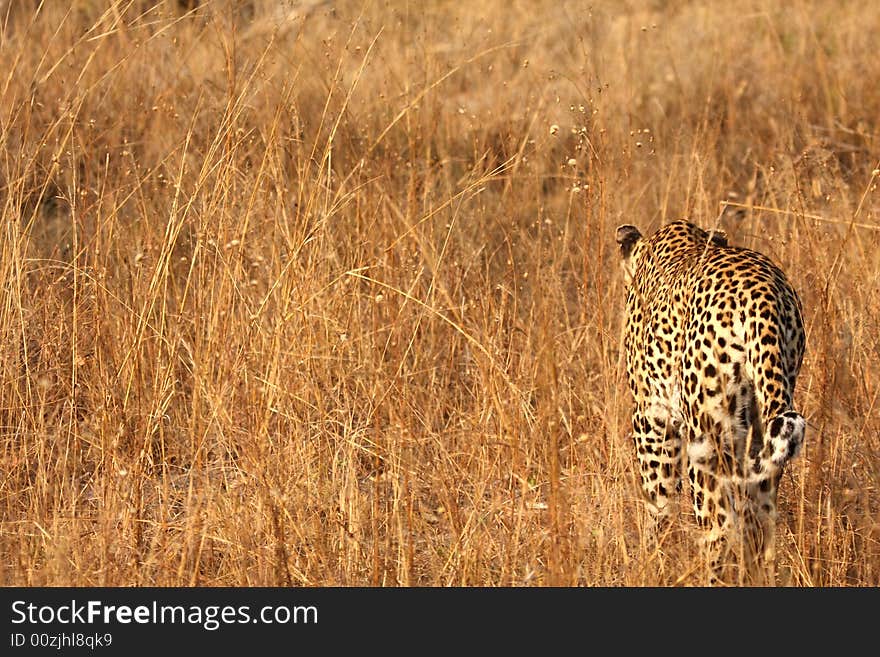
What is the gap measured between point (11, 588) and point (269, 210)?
7.18ft

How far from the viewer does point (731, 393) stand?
3.35m

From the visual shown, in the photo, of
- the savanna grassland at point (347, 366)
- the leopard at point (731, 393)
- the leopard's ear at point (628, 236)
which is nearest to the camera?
the leopard at point (731, 393)

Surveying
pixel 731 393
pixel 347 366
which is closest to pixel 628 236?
pixel 347 366

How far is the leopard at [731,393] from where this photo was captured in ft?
10.6

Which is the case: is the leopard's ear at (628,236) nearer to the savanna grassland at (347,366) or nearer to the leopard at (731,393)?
the savanna grassland at (347,366)

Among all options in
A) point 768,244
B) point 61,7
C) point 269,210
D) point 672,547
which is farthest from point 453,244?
point 61,7

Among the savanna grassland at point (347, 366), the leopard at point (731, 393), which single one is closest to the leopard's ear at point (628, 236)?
the savanna grassland at point (347, 366)

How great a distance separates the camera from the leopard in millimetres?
3244

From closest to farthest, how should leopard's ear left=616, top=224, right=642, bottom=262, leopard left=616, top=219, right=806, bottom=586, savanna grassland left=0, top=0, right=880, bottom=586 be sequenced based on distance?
leopard left=616, top=219, right=806, bottom=586, savanna grassland left=0, top=0, right=880, bottom=586, leopard's ear left=616, top=224, right=642, bottom=262

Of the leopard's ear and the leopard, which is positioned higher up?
the leopard's ear

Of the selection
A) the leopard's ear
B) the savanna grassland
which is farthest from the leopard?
the leopard's ear

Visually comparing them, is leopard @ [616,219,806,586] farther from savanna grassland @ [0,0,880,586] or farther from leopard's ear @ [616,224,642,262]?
leopard's ear @ [616,224,642,262]

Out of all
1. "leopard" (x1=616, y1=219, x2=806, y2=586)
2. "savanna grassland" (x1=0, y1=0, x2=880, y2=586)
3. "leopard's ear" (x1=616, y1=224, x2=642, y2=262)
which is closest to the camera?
"leopard" (x1=616, y1=219, x2=806, y2=586)

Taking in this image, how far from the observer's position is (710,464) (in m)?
3.49
